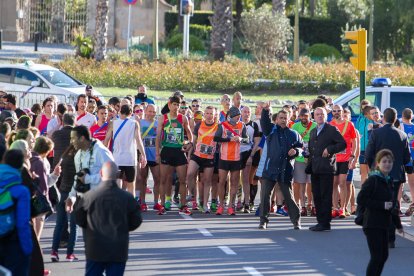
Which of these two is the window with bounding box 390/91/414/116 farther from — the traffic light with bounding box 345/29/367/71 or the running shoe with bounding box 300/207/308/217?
the running shoe with bounding box 300/207/308/217

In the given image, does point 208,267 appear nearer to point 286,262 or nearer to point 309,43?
point 286,262

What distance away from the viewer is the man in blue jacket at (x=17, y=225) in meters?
9.93

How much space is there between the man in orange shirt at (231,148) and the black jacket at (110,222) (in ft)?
25.6

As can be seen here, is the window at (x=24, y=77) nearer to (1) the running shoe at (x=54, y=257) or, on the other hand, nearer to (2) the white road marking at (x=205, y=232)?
(2) the white road marking at (x=205, y=232)

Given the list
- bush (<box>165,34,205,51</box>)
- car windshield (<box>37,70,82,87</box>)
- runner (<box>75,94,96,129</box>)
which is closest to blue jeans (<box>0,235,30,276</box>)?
runner (<box>75,94,96,129</box>)

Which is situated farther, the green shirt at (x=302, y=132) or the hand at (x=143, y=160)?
the green shirt at (x=302, y=132)

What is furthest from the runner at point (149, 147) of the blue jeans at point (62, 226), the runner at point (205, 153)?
the blue jeans at point (62, 226)

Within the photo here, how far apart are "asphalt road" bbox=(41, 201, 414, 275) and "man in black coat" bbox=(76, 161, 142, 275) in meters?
2.78

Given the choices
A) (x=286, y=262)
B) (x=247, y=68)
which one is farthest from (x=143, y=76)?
(x=286, y=262)

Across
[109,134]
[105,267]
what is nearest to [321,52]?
[109,134]

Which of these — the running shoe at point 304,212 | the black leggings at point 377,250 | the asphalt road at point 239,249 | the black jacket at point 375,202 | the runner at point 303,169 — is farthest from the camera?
the running shoe at point 304,212

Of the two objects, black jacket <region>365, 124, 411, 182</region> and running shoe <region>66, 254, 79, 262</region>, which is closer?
running shoe <region>66, 254, 79, 262</region>

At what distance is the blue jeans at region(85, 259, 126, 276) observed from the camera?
32.6 ft

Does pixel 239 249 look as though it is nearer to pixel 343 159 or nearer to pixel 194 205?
pixel 343 159
